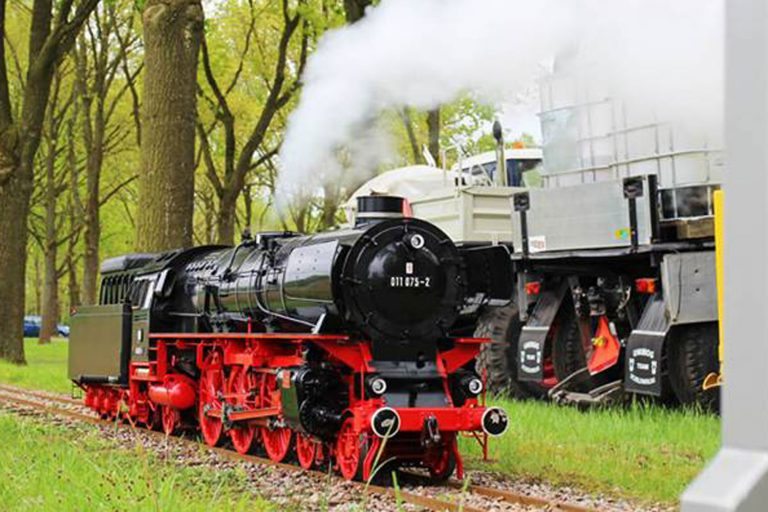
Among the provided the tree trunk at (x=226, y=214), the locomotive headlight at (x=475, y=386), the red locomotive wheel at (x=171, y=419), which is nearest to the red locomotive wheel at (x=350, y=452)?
the locomotive headlight at (x=475, y=386)

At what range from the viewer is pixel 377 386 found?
858 cm

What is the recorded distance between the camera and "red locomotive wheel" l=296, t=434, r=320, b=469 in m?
9.19

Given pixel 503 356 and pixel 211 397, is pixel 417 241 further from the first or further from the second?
pixel 503 356

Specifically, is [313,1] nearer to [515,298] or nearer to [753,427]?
[515,298]

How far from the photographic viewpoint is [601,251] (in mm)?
11953

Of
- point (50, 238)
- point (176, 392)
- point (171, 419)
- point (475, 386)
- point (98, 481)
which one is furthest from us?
point (50, 238)

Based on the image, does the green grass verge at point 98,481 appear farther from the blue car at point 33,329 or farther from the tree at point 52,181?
the blue car at point 33,329

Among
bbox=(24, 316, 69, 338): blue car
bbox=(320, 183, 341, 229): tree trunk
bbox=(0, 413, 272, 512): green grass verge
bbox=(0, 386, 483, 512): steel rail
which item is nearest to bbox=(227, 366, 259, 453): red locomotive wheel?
bbox=(0, 386, 483, 512): steel rail

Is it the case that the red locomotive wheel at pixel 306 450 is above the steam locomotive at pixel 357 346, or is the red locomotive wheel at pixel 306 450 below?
below

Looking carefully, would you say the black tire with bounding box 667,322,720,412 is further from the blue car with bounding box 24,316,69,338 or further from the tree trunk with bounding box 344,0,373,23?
the blue car with bounding box 24,316,69,338

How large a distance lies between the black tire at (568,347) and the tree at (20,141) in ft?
39.7

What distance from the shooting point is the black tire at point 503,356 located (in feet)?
45.6

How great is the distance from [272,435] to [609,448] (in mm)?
3130

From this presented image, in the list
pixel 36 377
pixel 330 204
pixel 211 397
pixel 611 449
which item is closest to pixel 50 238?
pixel 330 204
